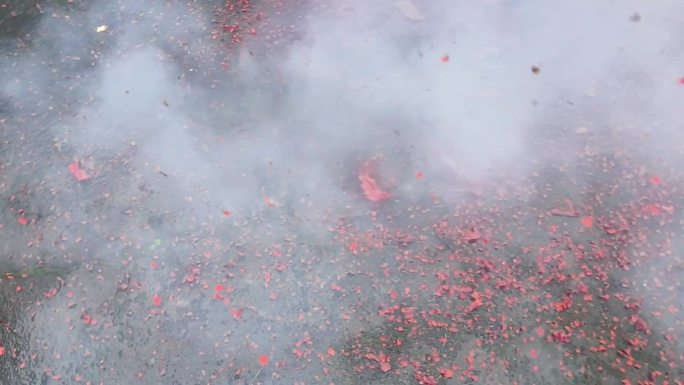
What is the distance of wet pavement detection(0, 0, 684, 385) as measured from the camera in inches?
106

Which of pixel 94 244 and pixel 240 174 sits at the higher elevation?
pixel 240 174

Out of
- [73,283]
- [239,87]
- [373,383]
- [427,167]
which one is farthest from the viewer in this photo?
[239,87]

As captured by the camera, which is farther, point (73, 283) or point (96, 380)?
point (73, 283)

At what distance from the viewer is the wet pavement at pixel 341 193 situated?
2.68 metres

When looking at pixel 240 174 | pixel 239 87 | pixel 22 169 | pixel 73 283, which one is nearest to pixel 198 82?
pixel 239 87

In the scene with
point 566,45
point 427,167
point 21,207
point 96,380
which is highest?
point 566,45

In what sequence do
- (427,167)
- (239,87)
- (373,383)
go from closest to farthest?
(373,383), (427,167), (239,87)

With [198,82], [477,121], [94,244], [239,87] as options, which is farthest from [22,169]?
[477,121]

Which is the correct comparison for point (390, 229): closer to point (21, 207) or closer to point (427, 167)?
point (427, 167)

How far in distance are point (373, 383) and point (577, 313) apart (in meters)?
1.07

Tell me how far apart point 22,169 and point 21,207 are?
263 millimetres

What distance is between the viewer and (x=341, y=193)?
3062 millimetres

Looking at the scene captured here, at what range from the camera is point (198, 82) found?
11.5 ft

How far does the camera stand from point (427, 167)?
3125 mm
